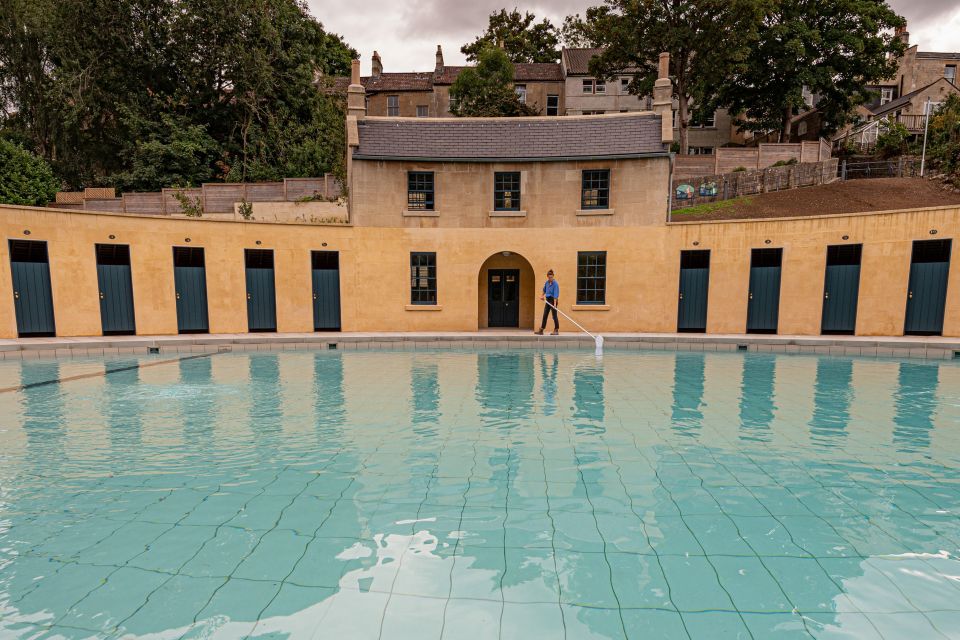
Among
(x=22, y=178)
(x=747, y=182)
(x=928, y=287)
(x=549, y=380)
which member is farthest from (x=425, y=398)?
(x=22, y=178)

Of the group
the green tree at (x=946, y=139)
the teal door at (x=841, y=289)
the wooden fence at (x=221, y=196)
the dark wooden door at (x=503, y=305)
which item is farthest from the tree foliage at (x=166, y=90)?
the green tree at (x=946, y=139)

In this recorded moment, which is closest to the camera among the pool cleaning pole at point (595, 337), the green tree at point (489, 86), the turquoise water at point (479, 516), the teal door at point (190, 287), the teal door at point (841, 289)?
the turquoise water at point (479, 516)

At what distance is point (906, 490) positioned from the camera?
510cm

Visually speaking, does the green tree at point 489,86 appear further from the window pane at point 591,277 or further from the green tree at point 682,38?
the window pane at point 591,277

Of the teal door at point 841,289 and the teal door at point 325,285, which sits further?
the teal door at point 325,285

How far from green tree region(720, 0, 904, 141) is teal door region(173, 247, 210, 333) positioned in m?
33.1

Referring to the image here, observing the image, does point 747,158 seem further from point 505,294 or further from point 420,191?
point 420,191

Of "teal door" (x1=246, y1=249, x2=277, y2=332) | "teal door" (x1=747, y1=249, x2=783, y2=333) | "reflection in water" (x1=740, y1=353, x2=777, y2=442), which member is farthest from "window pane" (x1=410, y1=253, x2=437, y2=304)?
"teal door" (x1=747, y1=249, x2=783, y2=333)

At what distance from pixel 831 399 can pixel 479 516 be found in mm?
7622

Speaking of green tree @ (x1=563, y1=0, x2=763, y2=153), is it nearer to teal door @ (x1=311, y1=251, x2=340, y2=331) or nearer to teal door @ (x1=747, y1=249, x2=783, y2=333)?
teal door @ (x1=747, y1=249, x2=783, y2=333)

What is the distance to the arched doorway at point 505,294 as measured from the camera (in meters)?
18.3

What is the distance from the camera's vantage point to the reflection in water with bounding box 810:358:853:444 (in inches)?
278

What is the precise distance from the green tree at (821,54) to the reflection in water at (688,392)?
1084 inches

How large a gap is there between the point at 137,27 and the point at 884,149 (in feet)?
157
